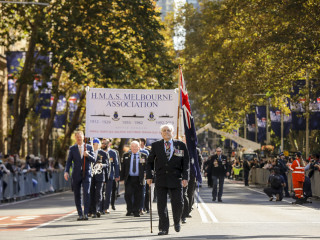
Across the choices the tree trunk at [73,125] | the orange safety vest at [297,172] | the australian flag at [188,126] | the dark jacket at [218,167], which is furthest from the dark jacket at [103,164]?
the tree trunk at [73,125]

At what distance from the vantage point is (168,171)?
13.8 metres

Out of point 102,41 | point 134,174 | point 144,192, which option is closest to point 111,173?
point 144,192

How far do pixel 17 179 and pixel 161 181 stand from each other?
53.2 feet

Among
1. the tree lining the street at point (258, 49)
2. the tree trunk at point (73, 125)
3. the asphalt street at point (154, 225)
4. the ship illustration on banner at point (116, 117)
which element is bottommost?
the asphalt street at point (154, 225)

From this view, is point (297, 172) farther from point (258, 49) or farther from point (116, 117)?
point (116, 117)

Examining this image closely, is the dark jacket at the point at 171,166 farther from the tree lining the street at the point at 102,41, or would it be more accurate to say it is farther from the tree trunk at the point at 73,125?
the tree trunk at the point at 73,125

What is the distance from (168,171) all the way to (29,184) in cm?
1840

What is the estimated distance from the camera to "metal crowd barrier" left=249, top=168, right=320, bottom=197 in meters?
31.5

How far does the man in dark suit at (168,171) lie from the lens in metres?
13.7

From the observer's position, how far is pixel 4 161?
29812 mm

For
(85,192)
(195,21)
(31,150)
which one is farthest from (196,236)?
(195,21)

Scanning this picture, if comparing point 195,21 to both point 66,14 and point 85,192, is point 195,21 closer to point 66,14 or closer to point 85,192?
point 66,14

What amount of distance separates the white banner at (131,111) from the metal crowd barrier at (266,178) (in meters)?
12.9

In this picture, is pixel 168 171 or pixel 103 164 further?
pixel 103 164
